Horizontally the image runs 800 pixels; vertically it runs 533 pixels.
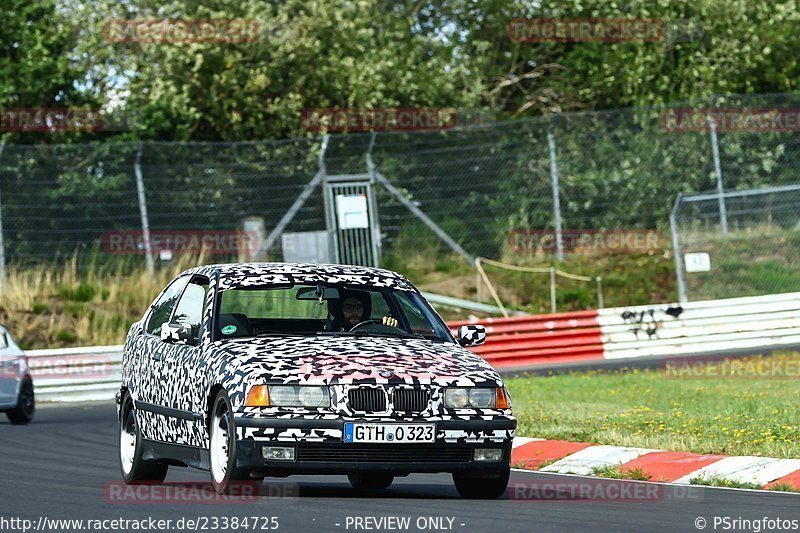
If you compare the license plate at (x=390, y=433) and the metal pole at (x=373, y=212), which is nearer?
the license plate at (x=390, y=433)

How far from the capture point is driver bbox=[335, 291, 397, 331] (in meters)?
11.2

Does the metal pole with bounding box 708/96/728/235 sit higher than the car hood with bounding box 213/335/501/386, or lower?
higher

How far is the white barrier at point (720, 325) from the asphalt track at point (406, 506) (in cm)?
1669

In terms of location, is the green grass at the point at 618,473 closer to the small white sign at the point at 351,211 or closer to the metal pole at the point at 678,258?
the small white sign at the point at 351,211

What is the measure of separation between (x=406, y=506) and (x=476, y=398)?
0.82 meters

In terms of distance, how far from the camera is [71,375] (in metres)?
25.9

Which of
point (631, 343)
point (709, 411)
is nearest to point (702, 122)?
point (631, 343)

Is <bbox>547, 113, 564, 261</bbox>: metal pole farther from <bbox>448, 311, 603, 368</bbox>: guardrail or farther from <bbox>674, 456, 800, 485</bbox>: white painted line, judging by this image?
<bbox>674, 456, 800, 485</bbox>: white painted line

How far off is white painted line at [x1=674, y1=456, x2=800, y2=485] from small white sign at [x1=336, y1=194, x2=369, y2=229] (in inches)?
725

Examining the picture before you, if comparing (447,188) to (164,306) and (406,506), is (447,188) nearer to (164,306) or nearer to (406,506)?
(164,306)

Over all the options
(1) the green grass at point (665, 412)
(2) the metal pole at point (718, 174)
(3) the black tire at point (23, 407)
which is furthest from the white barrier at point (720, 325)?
(3) the black tire at point (23, 407)

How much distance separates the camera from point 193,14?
35594 mm

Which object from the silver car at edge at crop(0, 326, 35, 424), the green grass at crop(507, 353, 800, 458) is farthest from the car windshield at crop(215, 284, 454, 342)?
the silver car at edge at crop(0, 326, 35, 424)

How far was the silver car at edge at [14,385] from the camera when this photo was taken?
800 inches
